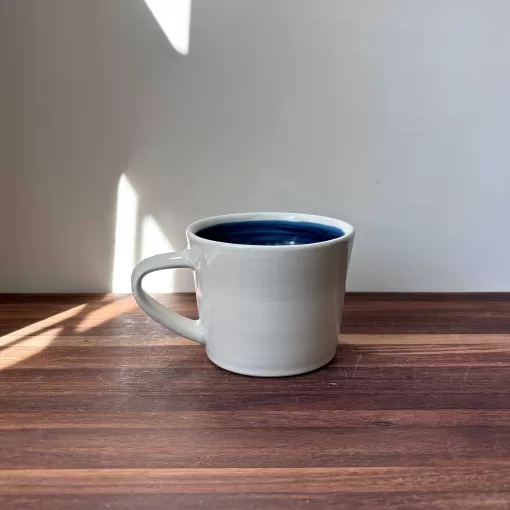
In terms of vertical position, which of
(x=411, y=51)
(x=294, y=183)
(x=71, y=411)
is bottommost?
(x=71, y=411)

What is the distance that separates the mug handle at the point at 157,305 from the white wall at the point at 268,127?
7.4 inches

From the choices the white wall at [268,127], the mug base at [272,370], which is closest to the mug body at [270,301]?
the mug base at [272,370]

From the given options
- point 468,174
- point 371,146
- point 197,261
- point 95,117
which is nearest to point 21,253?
point 95,117

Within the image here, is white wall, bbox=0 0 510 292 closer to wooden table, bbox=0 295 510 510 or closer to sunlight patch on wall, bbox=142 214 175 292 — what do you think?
sunlight patch on wall, bbox=142 214 175 292

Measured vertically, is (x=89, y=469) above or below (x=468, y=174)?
below

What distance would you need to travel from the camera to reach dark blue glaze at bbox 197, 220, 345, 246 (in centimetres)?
54

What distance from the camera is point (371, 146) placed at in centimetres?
66

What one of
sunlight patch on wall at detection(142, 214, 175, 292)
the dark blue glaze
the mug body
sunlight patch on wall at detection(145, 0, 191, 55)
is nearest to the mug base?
the mug body

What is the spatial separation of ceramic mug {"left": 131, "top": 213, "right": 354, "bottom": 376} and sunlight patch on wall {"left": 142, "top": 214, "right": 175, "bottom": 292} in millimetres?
181

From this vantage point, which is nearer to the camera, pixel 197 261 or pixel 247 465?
pixel 247 465

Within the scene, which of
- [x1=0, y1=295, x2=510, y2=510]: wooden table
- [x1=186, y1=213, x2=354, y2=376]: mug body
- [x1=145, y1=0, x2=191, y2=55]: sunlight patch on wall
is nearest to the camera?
[x1=0, y1=295, x2=510, y2=510]: wooden table

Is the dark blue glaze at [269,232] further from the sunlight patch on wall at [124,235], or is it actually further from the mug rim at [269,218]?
the sunlight patch on wall at [124,235]

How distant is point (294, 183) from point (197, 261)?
23 centimetres

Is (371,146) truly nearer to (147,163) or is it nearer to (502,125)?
(502,125)
